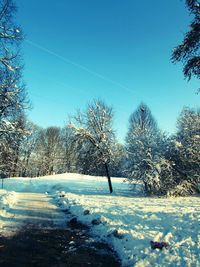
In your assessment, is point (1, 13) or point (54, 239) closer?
point (54, 239)

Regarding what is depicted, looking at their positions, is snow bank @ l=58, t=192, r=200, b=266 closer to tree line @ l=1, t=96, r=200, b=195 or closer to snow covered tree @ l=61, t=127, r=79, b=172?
tree line @ l=1, t=96, r=200, b=195

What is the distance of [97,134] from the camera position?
108 ft

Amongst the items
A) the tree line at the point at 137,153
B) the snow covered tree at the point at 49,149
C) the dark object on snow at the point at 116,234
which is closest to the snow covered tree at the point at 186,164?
the tree line at the point at 137,153

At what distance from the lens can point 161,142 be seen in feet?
96.8

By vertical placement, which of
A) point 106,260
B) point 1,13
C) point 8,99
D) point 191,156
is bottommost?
point 106,260

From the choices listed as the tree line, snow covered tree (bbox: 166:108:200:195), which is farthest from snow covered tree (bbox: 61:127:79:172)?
snow covered tree (bbox: 166:108:200:195)

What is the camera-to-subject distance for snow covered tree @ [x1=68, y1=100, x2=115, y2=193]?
3209 centimetres

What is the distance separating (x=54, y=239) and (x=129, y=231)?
268 cm

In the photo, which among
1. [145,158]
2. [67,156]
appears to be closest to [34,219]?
[145,158]

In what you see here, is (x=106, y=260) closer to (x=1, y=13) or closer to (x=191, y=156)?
(x=1, y=13)

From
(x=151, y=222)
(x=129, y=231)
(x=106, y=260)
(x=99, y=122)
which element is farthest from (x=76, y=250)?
(x=99, y=122)

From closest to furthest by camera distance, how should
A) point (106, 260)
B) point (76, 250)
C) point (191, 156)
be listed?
point (106, 260) < point (76, 250) < point (191, 156)

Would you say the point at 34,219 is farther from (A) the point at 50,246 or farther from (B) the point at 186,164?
(B) the point at 186,164

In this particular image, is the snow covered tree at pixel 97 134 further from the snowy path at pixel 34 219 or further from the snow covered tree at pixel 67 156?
the snow covered tree at pixel 67 156
